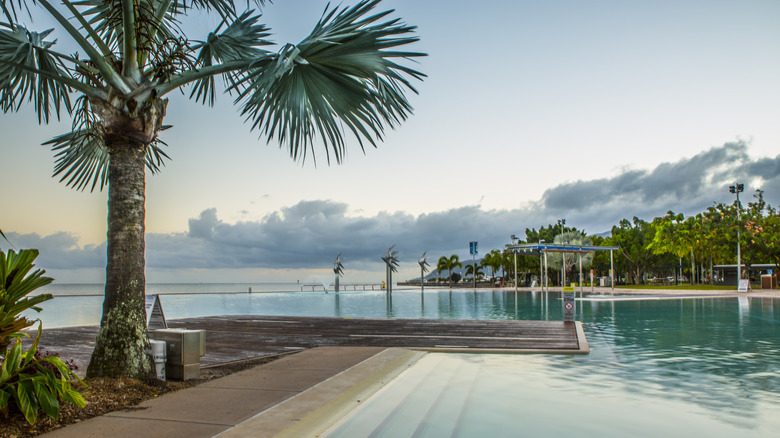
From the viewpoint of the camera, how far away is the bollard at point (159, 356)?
632 cm

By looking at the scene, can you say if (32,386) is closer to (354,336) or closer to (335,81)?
(335,81)

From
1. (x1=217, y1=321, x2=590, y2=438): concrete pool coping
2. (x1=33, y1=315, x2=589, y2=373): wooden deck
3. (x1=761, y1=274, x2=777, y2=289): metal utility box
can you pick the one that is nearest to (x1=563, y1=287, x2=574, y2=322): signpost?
(x1=33, y1=315, x2=589, y2=373): wooden deck

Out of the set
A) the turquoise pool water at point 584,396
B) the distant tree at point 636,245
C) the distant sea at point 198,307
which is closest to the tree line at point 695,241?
the distant tree at point 636,245

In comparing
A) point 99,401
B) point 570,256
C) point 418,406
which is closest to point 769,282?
point 570,256

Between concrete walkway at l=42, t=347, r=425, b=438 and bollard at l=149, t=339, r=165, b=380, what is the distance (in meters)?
0.50

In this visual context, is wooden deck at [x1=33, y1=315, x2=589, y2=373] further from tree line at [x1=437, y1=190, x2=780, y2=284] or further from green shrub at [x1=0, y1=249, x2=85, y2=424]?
tree line at [x1=437, y1=190, x2=780, y2=284]

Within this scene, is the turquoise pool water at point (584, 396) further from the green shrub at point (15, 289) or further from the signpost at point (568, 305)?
A: the signpost at point (568, 305)

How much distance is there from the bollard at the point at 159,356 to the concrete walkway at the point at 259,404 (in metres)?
0.50

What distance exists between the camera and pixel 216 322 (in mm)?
15812

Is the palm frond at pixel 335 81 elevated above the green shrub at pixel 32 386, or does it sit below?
above

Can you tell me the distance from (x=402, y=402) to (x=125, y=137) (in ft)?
14.2

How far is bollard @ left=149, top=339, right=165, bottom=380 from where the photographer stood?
6.32 m

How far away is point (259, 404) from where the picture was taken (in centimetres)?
534

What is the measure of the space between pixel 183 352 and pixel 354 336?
227 inches
